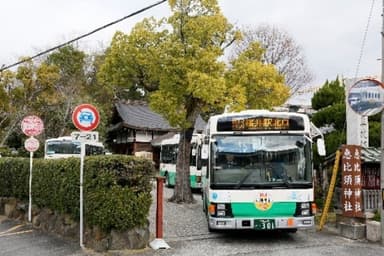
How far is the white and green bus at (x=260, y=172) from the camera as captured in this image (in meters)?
→ 9.95

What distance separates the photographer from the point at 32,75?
28.0 metres

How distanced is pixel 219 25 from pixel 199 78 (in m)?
2.17

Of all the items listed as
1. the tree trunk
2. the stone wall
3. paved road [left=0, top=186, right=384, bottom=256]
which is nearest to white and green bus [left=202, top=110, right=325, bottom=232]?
paved road [left=0, top=186, right=384, bottom=256]

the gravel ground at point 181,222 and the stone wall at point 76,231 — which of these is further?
the gravel ground at point 181,222

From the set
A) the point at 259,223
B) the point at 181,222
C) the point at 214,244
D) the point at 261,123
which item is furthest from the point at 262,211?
the point at 181,222

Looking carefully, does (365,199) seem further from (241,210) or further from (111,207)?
(111,207)

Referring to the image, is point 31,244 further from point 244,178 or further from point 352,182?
point 352,182

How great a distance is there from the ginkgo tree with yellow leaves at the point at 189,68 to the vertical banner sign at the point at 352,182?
4795mm

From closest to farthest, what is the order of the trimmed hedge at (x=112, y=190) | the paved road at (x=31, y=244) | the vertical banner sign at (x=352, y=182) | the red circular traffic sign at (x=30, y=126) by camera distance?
the trimmed hedge at (x=112, y=190) < the paved road at (x=31, y=244) < the vertical banner sign at (x=352, y=182) < the red circular traffic sign at (x=30, y=126)

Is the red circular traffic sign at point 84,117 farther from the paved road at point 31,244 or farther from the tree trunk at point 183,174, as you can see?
the tree trunk at point 183,174

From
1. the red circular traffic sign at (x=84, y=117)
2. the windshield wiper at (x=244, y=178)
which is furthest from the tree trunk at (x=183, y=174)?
the red circular traffic sign at (x=84, y=117)

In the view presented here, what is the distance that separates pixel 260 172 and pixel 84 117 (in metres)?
3.85

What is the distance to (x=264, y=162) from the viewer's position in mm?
10109

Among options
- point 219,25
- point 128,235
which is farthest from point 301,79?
point 128,235
